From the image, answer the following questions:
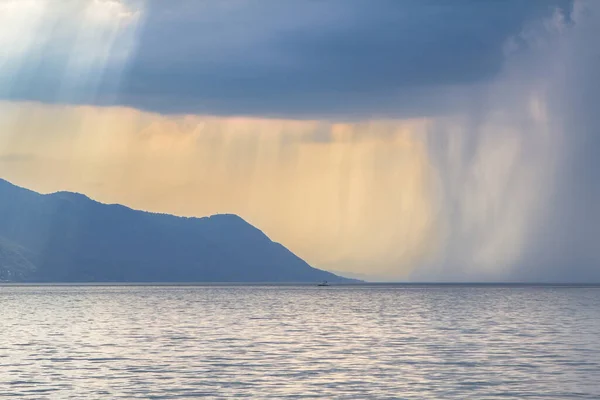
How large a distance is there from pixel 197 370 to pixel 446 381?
717 inches

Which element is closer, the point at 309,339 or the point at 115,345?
the point at 115,345

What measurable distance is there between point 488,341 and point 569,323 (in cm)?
3910

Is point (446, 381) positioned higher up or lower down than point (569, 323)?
lower down

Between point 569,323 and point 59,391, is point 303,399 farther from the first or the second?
point 569,323

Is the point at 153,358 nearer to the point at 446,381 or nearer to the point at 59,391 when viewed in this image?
the point at 59,391

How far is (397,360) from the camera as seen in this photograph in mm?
79125

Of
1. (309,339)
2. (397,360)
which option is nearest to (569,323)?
(309,339)

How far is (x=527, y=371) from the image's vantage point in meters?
71.0


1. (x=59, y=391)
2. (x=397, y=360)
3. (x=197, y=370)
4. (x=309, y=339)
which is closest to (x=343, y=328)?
(x=309, y=339)

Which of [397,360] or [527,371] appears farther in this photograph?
[397,360]

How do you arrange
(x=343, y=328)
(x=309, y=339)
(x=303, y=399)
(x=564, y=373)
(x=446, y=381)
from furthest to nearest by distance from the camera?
(x=343, y=328), (x=309, y=339), (x=564, y=373), (x=446, y=381), (x=303, y=399)

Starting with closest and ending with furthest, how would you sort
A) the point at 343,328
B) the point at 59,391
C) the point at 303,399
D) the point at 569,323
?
the point at 303,399 < the point at 59,391 < the point at 343,328 < the point at 569,323

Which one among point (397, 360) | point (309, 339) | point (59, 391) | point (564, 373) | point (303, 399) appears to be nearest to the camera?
point (303, 399)

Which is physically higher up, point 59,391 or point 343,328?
point 343,328
